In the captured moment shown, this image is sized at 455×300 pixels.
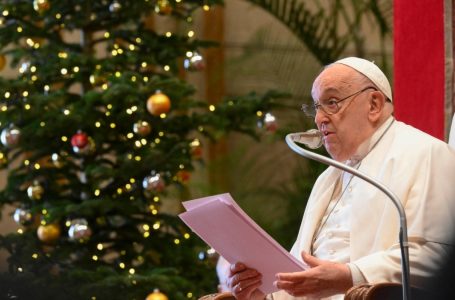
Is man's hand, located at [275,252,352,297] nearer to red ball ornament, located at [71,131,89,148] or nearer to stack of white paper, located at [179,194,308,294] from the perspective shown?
stack of white paper, located at [179,194,308,294]

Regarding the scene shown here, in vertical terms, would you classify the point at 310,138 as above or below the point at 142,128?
above

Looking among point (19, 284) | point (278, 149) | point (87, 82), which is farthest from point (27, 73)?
point (278, 149)

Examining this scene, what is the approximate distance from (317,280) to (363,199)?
0.47 m

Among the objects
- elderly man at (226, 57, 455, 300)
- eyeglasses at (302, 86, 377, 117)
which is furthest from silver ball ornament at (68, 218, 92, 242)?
eyeglasses at (302, 86, 377, 117)

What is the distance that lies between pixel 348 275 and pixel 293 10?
166 inches

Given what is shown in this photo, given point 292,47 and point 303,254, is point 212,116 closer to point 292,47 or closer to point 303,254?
point 292,47

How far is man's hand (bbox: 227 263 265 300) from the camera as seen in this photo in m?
3.62

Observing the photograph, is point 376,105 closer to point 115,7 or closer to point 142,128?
point 142,128

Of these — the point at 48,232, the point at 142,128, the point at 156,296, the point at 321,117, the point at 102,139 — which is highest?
the point at 321,117

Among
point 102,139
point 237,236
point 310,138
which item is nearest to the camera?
point 237,236

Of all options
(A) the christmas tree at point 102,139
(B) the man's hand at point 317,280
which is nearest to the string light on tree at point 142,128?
(A) the christmas tree at point 102,139

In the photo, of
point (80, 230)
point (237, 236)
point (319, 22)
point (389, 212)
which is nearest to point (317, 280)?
point (237, 236)

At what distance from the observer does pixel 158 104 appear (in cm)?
661

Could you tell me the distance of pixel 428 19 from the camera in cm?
482
